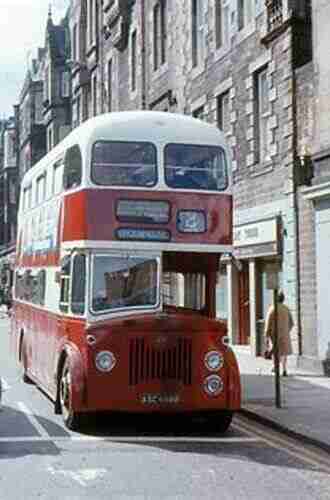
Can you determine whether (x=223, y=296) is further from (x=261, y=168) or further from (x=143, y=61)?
(x=143, y=61)

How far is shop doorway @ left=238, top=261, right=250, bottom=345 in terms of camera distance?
24.8 meters

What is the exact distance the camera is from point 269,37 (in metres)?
21.9

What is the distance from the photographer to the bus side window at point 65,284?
41.1 feet

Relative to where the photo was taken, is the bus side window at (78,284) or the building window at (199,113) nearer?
the bus side window at (78,284)

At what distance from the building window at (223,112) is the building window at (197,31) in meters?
2.36

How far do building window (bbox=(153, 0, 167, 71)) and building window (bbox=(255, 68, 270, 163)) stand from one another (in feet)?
30.4

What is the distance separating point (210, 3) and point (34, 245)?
12.5 meters

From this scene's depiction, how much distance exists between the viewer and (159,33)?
32.6 meters

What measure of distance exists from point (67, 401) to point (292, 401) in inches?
168

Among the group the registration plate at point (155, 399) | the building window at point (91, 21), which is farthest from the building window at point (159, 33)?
the registration plate at point (155, 399)

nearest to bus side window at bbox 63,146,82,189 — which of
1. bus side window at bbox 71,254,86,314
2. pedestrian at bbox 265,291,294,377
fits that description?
bus side window at bbox 71,254,86,314

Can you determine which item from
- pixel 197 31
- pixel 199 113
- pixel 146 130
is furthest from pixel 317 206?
pixel 197 31

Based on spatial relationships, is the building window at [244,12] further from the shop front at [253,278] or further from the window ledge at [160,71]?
the window ledge at [160,71]

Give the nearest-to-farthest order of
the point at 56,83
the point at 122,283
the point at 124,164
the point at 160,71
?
the point at 122,283 < the point at 124,164 < the point at 160,71 < the point at 56,83
